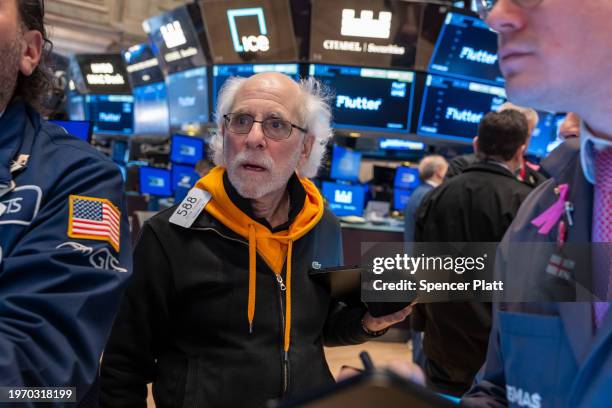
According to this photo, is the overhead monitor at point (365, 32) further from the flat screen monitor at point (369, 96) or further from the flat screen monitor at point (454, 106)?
the flat screen monitor at point (454, 106)

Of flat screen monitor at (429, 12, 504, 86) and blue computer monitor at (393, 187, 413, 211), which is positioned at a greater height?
flat screen monitor at (429, 12, 504, 86)

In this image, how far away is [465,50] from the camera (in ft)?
19.3

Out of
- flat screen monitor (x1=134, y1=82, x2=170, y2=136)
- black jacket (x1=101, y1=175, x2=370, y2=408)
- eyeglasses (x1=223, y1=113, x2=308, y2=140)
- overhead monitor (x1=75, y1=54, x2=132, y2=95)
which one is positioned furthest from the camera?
overhead monitor (x1=75, y1=54, x2=132, y2=95)

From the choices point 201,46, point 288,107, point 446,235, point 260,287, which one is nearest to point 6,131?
point 260,287

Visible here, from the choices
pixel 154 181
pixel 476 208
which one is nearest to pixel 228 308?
pixel 476 208

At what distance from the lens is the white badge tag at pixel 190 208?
1.54m

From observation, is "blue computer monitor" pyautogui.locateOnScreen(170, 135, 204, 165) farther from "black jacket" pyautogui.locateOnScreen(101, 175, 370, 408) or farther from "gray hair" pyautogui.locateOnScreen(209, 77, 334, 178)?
"black jacket" pyautogui.locateOnScreen(101, 175, 370, 408)

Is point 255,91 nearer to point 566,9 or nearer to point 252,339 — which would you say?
point 252,339

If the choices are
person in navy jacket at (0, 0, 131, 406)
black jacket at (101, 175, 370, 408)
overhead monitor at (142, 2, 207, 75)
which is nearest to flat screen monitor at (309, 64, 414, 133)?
overhead monitor at (142, 2, 207, 75)

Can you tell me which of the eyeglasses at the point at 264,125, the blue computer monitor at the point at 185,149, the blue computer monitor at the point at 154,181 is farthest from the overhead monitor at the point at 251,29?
the eyeglasses at the point at 264,125

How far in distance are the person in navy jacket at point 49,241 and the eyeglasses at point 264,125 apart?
0.62 m

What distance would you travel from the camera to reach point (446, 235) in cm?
219

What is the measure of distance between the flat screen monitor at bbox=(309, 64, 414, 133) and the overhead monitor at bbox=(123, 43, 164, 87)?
365 cm

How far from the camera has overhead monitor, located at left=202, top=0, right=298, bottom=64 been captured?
5797 mm
